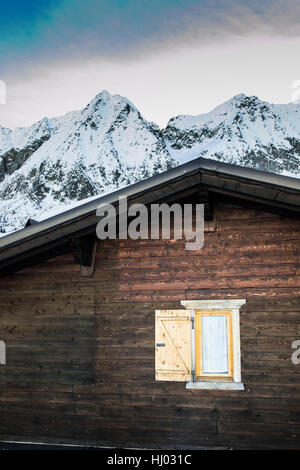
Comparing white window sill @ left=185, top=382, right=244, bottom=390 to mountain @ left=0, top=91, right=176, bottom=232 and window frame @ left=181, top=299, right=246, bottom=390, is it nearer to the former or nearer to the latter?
window frame @ left=181, top=299, right=246, bottom=390

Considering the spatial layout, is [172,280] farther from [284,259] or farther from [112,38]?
[112,38]

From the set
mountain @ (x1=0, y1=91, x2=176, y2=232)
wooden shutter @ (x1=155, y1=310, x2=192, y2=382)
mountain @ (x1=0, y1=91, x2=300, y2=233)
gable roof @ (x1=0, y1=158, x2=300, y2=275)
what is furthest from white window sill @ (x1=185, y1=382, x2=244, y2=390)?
mountain @ (x1=0, y1=91, x2=300, y2=233)

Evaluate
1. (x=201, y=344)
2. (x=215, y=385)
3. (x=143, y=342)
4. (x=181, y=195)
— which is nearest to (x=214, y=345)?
(x=201, y=344)

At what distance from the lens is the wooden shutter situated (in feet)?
17.3

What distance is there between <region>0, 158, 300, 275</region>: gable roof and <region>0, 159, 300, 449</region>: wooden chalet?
0.02 metres

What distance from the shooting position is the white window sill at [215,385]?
16.7ft

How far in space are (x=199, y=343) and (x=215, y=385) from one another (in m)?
0.59

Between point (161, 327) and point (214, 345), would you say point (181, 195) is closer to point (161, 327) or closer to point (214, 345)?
point (161, 327)

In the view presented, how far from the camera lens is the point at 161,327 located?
5418 millimetres

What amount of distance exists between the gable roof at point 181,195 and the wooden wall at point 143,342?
55cm

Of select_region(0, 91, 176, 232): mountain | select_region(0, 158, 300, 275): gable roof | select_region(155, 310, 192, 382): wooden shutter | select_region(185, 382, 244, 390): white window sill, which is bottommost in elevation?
select_region(185, 382, 244, 390): white window sill

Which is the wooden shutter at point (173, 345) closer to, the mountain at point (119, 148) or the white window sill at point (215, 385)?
the white window sill at point (215, 385)

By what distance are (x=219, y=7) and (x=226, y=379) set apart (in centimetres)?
4207

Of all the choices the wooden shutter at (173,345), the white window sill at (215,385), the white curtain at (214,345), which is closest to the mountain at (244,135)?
the white curtain at (214,345)
